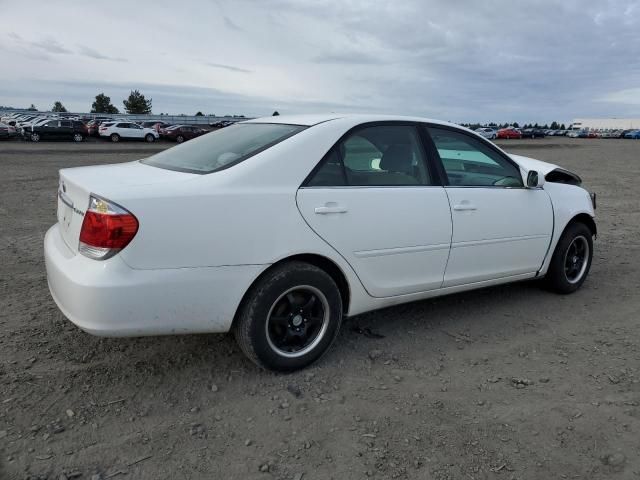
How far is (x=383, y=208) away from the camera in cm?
354

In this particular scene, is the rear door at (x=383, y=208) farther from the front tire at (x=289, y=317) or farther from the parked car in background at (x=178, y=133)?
the parked car in background at (x=178, y=133)

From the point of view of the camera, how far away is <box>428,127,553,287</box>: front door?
13.2ft

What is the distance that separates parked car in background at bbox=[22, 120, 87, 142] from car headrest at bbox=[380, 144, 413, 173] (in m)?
35.9

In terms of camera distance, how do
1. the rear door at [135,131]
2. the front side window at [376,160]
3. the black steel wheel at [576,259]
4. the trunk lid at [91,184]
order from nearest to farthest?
the trunk lid at [91,184], the front side window at [376,160], the black steel wheel at [576,259], the rear door at [135,131]

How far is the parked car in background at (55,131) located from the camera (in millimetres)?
34312

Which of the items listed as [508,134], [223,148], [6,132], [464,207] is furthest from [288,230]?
[508,134]

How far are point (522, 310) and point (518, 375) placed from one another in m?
1.28

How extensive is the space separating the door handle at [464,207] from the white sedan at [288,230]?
0.01 metres

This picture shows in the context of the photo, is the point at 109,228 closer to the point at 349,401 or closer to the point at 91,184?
the point at 91,184

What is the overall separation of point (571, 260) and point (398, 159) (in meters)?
2.33

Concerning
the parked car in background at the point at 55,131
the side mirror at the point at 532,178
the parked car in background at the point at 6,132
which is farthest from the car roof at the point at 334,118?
the parked car in background at the point at 55,131

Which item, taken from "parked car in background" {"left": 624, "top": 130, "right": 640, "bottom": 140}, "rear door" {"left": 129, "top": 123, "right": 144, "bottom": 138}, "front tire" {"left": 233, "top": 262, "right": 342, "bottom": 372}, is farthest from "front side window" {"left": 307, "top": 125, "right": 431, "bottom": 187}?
"parked car in background" {"left": 624, "top": 130, "right": 640, "bottom": 140}

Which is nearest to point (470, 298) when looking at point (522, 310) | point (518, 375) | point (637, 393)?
point (522, 310)

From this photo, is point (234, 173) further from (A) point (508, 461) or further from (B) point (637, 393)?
(B) point (637, 393)
